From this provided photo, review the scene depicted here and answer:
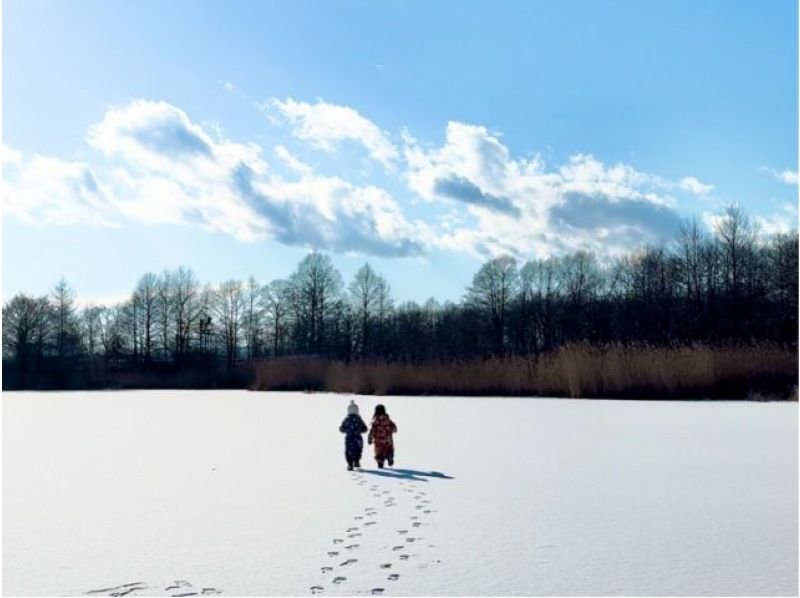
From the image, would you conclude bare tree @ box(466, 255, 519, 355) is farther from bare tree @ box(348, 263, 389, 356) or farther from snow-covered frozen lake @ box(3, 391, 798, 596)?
snow-covered frozen lake @ box(3, 391, 798, 596)

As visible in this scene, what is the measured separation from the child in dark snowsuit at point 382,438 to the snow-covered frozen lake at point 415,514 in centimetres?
22

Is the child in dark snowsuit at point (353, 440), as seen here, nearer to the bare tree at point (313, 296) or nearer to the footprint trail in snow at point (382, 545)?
the footprint trail in snow at point (382, 545)

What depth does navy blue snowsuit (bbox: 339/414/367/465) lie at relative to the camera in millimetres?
6824

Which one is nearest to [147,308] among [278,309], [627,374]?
[278,309]

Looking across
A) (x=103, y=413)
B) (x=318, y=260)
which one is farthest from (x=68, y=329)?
(x=103, y=413)

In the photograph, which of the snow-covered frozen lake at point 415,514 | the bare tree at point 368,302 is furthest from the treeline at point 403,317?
the snow-covered frozen lake at point 415,514

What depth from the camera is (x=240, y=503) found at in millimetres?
4926

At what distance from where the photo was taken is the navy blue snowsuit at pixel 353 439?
6824mm

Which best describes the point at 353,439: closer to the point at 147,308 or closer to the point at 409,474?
the point at 409,474

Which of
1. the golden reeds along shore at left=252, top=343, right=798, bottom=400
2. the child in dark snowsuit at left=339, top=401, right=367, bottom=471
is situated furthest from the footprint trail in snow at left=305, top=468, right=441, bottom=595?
the golden reeds along shore at left=252, top=343, right=798, bottom=400

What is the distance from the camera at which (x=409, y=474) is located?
6.35 metres

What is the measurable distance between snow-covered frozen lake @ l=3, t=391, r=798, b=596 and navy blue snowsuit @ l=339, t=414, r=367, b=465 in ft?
0.50

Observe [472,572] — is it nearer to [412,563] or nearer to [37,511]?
[412,563]

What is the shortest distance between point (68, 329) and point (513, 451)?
44.0 meters
